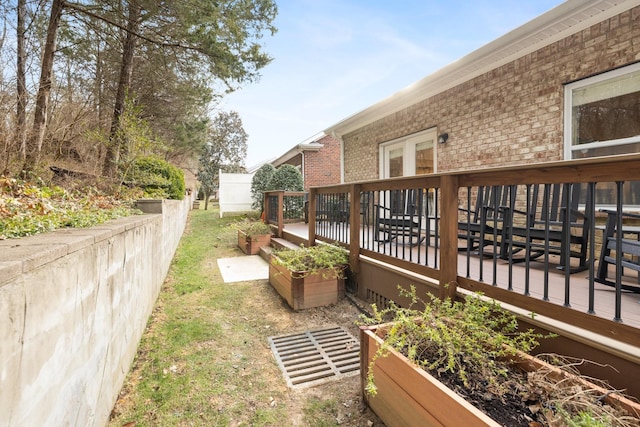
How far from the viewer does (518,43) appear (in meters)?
3.91

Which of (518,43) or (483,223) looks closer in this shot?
(483,223)

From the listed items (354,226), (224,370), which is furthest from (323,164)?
(224,370)

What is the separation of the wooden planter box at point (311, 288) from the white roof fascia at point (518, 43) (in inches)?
141

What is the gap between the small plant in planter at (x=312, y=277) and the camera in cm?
368

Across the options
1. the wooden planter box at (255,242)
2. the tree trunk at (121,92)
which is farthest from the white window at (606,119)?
the tree trunk at (121,92)

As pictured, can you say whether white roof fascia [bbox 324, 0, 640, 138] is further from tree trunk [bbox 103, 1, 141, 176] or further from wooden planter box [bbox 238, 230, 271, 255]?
tree trunk [bbox 103, 1, 141, 176]

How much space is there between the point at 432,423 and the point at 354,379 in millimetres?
1000

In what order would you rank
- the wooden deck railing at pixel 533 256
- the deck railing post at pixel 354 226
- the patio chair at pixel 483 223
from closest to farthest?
the wooden deck railing at pixel 533 256, the patio chair at pixel 483 223, the deck railing post at pixel 354 226

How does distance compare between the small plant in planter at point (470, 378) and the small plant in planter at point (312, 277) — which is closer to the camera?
the small plant in planter at point (470, 378)

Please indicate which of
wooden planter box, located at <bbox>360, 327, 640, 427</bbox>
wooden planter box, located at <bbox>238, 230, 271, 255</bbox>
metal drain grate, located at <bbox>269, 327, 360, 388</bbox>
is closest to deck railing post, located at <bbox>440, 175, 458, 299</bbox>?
wooden planter box, located at <bbox>360, 327, 640, 427</bbox>

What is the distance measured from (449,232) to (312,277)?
1.81 meters

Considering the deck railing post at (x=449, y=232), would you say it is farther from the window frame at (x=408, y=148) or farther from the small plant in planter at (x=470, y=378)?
the window frame at (x=408, y=148)

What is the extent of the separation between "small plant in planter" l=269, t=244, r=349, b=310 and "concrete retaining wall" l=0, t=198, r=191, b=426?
1.74 metres

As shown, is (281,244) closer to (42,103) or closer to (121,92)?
(42,103)
